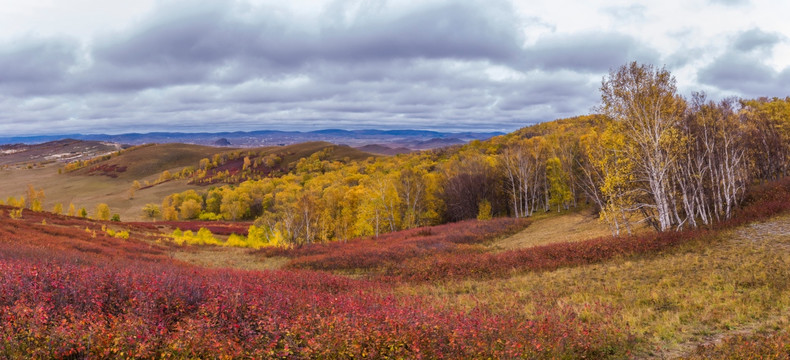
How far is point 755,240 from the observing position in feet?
56.5

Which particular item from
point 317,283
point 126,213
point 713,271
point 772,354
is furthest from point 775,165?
point 126,213

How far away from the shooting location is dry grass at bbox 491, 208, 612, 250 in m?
31.1

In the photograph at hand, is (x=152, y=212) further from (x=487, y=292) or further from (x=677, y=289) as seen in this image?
(x=677, y=289)

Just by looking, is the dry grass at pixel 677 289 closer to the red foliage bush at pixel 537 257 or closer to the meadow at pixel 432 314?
the meadow at pixel 432 314

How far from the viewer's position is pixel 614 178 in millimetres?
22234

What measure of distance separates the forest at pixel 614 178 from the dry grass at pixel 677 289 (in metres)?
5.44

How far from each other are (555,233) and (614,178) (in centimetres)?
1492

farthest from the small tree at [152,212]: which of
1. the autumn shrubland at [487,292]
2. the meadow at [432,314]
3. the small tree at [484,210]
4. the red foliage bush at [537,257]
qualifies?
the meadow at [432,314]

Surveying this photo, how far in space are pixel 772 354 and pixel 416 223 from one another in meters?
56.3

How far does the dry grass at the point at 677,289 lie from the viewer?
372 inches

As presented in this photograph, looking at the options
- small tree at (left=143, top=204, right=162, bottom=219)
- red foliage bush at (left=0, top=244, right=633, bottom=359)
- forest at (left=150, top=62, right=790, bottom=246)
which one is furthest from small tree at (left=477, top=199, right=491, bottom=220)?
small tree at (left=143, top=204, right=162, bottom=219)

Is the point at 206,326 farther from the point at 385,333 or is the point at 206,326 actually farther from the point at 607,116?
the point at 607,116

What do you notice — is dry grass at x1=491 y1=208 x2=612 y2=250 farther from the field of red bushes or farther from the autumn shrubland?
the field of red bushes

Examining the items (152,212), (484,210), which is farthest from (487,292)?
(152,212)
